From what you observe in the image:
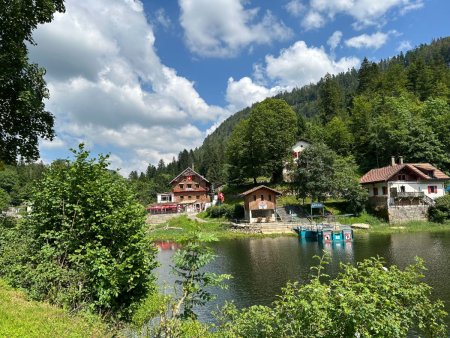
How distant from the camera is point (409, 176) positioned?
168 feet

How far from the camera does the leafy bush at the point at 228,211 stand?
55344 millimetres

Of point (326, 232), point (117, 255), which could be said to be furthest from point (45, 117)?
point (326, 232)

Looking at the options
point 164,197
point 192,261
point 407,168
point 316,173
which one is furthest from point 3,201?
point 407,168

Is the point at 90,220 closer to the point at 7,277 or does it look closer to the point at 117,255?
the point at 117,255

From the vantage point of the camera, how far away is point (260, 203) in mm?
51750

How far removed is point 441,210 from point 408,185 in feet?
19.1

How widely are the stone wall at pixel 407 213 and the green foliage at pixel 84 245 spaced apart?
44.5 metres

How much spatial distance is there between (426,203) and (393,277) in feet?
161

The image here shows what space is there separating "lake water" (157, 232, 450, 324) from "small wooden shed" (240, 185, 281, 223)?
32.9ft

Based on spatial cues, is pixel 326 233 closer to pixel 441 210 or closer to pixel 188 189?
pixel 441 210

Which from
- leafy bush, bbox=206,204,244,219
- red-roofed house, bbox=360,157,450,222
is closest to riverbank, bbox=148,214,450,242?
leafy bush, bbox=206,204,244,219

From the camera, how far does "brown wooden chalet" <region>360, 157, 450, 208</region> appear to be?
48938mm

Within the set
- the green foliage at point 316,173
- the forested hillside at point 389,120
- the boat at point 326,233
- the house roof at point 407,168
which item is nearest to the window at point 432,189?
the house roof at point 407,168

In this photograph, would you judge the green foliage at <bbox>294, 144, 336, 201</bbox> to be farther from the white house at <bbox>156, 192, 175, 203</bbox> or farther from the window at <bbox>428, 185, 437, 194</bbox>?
the white house at <bbox>156, 192, 175, 203</bbox>
